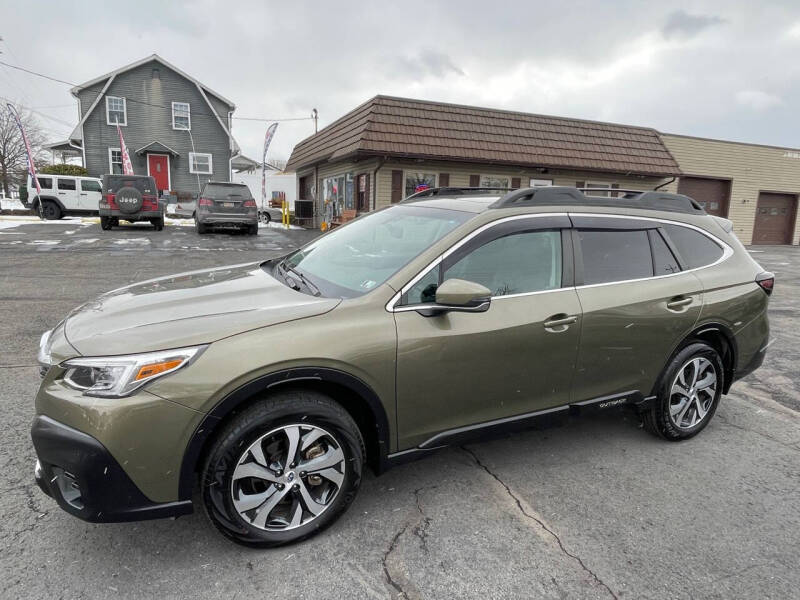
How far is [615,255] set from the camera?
3256 mm

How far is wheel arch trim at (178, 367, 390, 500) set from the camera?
2.13 meters

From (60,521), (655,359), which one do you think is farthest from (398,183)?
(60,521)

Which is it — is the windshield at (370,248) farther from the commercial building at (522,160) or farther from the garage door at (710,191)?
the garage door at (710,191)

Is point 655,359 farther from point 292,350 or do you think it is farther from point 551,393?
point 292,350

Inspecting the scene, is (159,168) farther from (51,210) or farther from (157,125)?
(51,210)

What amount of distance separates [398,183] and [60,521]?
14.4 meters

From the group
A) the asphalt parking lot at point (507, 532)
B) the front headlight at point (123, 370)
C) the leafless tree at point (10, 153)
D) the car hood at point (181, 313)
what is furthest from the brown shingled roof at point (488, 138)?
the leafless tree at point (10, 153)

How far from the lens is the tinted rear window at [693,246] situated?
3.53 meters

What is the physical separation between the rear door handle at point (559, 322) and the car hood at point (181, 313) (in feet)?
3.95

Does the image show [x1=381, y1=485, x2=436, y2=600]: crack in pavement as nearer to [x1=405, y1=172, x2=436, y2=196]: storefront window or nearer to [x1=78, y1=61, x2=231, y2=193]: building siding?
[x1=405, y1=172, x2=436, y2=196]: storefront window

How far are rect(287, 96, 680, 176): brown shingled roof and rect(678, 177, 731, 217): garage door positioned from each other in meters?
2.64

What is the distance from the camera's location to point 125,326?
2318mm

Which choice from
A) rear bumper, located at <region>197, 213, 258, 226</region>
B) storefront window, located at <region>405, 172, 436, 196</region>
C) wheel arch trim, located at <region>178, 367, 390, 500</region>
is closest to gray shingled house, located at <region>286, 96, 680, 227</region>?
storefront window, located at <region>405, 172, 436, 196</region>

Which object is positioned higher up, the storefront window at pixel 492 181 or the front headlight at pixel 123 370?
the storefront window at pixel 492 181
